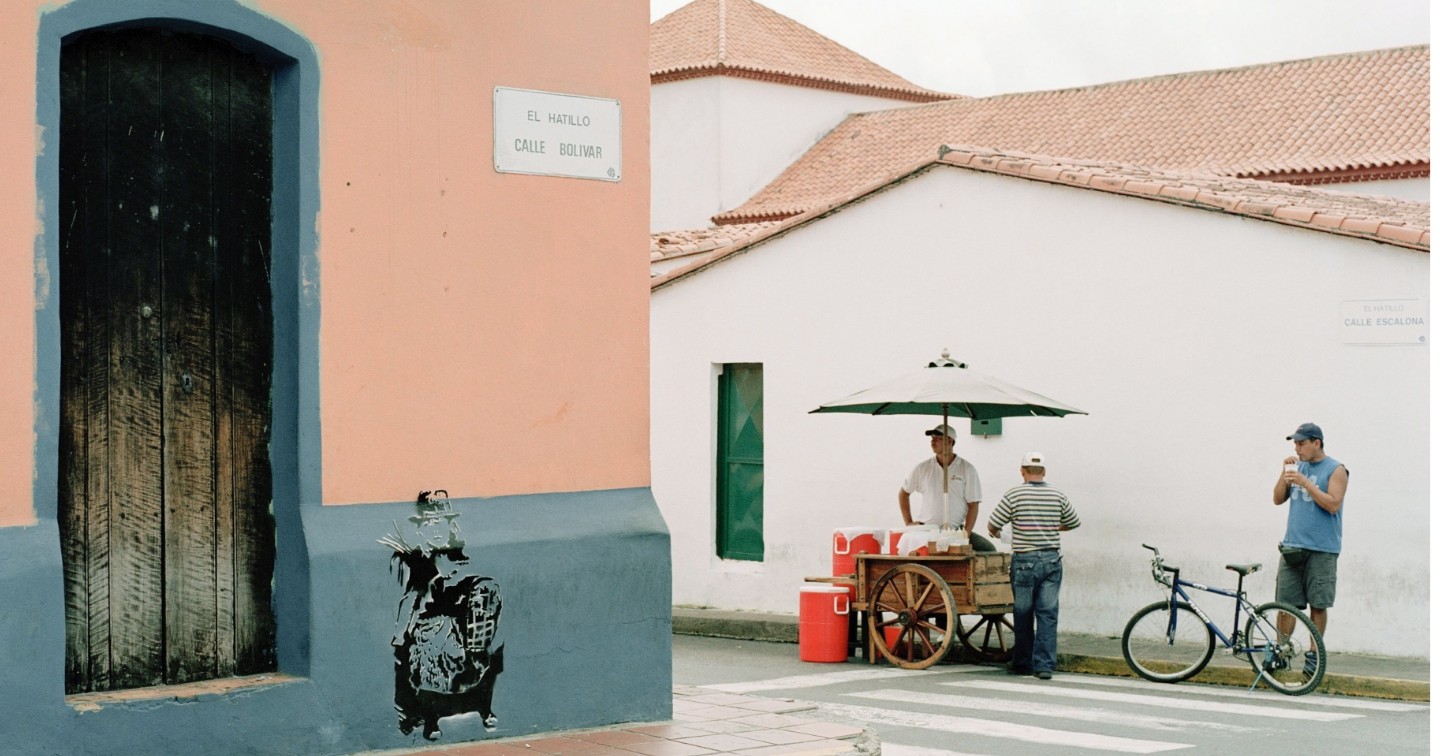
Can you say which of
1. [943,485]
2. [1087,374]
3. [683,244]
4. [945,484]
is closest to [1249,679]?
[945,484]

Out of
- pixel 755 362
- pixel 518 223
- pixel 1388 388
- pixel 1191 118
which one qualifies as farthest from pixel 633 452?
pixel 1191 118

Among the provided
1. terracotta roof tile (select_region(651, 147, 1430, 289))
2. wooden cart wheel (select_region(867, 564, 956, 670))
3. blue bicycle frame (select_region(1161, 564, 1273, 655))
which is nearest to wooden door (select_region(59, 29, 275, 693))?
wooden cart wheel (select_region(867, 564, 956, 670))

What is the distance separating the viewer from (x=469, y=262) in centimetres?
762

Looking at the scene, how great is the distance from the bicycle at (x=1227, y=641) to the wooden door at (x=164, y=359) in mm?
7111

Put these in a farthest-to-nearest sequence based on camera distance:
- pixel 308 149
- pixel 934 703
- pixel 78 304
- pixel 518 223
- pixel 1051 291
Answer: pixel 1051 291, pixel 934 703, pixel 518 223, pixel 308 149, pixel 78 304

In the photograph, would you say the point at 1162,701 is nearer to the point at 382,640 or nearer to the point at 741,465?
the point at 382,640

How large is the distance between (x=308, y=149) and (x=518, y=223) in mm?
1052

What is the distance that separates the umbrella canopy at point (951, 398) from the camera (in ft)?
43.4

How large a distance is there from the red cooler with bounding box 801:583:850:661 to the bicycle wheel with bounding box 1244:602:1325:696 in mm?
3204

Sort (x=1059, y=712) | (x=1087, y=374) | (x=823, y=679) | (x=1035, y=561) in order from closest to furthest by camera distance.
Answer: (x=1059, y=712) → (x=823, y=679) → (x=1035, y=561) → (x=1087, y=374)

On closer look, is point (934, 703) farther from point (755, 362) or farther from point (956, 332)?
point (755, 362)

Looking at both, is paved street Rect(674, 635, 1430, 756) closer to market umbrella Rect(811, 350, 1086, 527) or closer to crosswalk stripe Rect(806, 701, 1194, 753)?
crosswalk stripe Rect(806, 701, 1194, 753)

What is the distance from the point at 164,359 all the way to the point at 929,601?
297 inches

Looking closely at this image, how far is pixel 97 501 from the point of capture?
22.1ft
